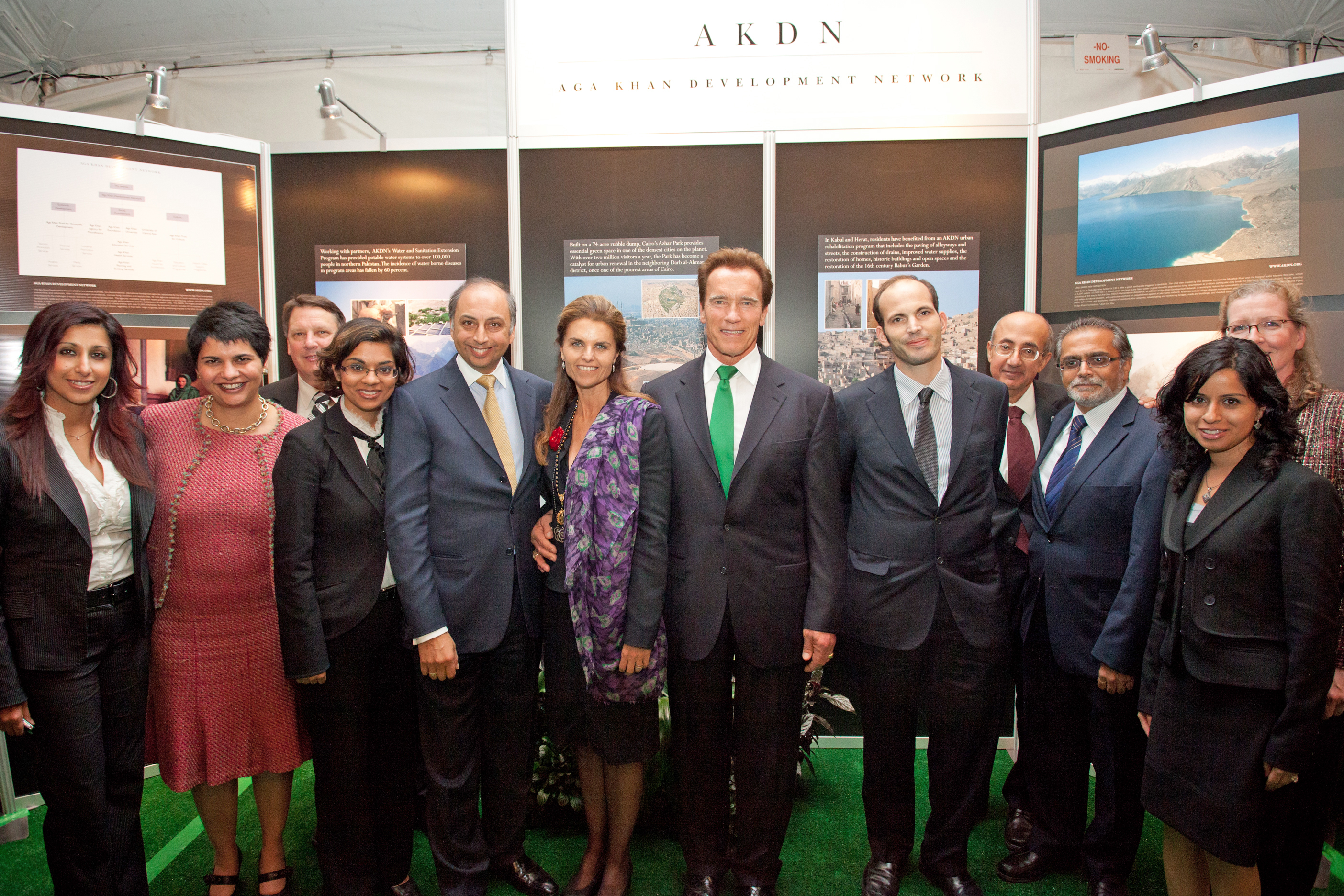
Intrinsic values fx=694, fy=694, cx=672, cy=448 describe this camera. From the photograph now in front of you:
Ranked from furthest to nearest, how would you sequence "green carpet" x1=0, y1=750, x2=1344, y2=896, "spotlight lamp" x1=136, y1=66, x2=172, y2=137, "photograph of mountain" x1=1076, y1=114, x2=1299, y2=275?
"spotlight lamp" x1=136, y1=66, x2=172, y2=137 < "photograph of mountain" x1=1076, y1=114, x2=1299, y2=275 < "green carpet" x1=0, y1=750, x2=1344, y2=896

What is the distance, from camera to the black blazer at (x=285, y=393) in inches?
122

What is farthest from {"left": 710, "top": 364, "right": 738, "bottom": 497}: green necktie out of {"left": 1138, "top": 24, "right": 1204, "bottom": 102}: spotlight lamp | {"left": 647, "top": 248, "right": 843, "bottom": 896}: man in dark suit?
{"left": 1138, "top": 24, "right": 1204, "bottom": 102}: spotlight lamp

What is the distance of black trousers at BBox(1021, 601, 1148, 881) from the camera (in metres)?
2.49

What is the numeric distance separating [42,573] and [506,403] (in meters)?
1.49

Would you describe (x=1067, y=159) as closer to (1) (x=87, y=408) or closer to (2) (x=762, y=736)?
(2) (x=762, y=736)

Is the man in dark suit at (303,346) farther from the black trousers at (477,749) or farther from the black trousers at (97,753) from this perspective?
the black trousers at (477,749)

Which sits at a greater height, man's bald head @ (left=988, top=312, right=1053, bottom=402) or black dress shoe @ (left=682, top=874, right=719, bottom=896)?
man's bald head @ (left=988, top=312, right=1053, bottom=402)

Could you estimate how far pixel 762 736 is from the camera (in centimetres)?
238

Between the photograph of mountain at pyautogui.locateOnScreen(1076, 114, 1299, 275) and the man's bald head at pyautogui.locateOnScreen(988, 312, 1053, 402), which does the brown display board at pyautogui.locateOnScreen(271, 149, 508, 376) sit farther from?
the photograph of mountain at pyautogui.locateOnScreen(1076, 114, 1299, 275)

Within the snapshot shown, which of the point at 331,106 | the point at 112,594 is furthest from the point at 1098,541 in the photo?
the point at 331,106

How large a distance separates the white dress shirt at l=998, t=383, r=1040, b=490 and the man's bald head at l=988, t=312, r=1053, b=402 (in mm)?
20

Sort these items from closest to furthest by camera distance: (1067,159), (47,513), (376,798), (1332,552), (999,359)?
(1332,552) → (47,513) → (376,798) → (999,359) → (1067,159)

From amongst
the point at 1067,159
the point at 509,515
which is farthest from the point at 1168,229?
the point at 509,515

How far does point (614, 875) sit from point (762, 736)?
738 mm
